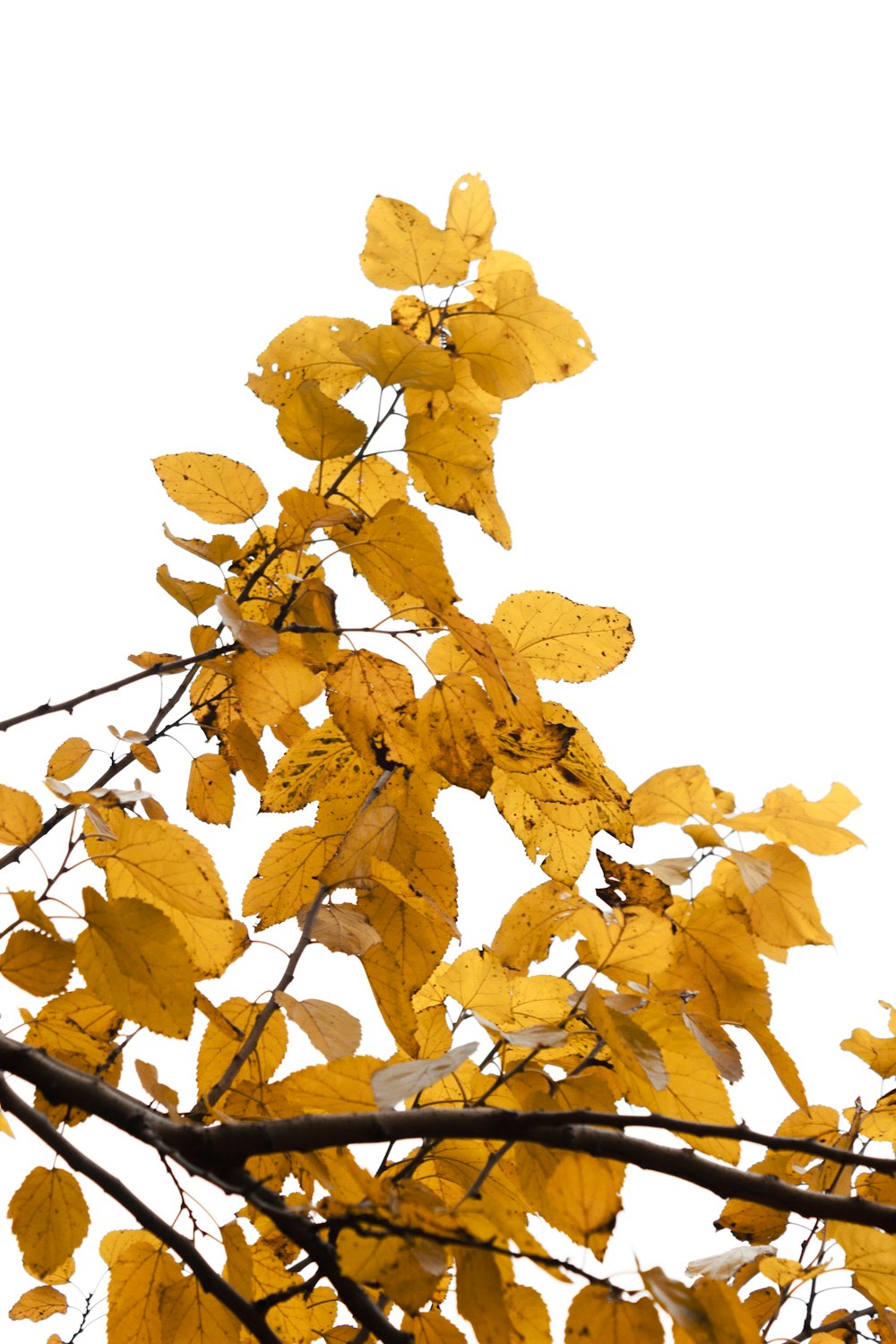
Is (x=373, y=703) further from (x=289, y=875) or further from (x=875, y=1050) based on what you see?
(x=875, y=1050)

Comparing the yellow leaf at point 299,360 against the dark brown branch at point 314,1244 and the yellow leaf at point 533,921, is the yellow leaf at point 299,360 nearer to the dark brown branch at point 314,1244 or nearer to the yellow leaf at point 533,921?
the yellow leaf at point 533,921

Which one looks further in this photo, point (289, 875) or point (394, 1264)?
point (289, 875)

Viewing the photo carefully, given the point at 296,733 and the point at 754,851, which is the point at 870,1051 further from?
the point at 296,733

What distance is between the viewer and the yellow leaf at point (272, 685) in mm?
662

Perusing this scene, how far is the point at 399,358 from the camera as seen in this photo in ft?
2.23

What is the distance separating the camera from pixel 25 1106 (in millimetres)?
562

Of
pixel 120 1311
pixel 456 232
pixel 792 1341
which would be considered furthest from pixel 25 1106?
pixel 456 232

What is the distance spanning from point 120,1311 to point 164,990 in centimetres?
27

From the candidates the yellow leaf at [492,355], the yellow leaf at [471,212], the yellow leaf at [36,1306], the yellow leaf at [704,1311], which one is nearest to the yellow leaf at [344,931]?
the yellow leaf at [704,1311]

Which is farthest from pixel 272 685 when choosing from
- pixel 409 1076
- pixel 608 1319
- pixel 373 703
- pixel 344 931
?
pixel 608 1319

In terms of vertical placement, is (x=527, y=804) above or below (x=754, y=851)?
above

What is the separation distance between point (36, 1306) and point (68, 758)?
72 centimetres

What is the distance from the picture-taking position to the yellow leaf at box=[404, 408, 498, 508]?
71 cm

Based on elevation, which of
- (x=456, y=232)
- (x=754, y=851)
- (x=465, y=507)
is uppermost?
(x=456, y=232)
